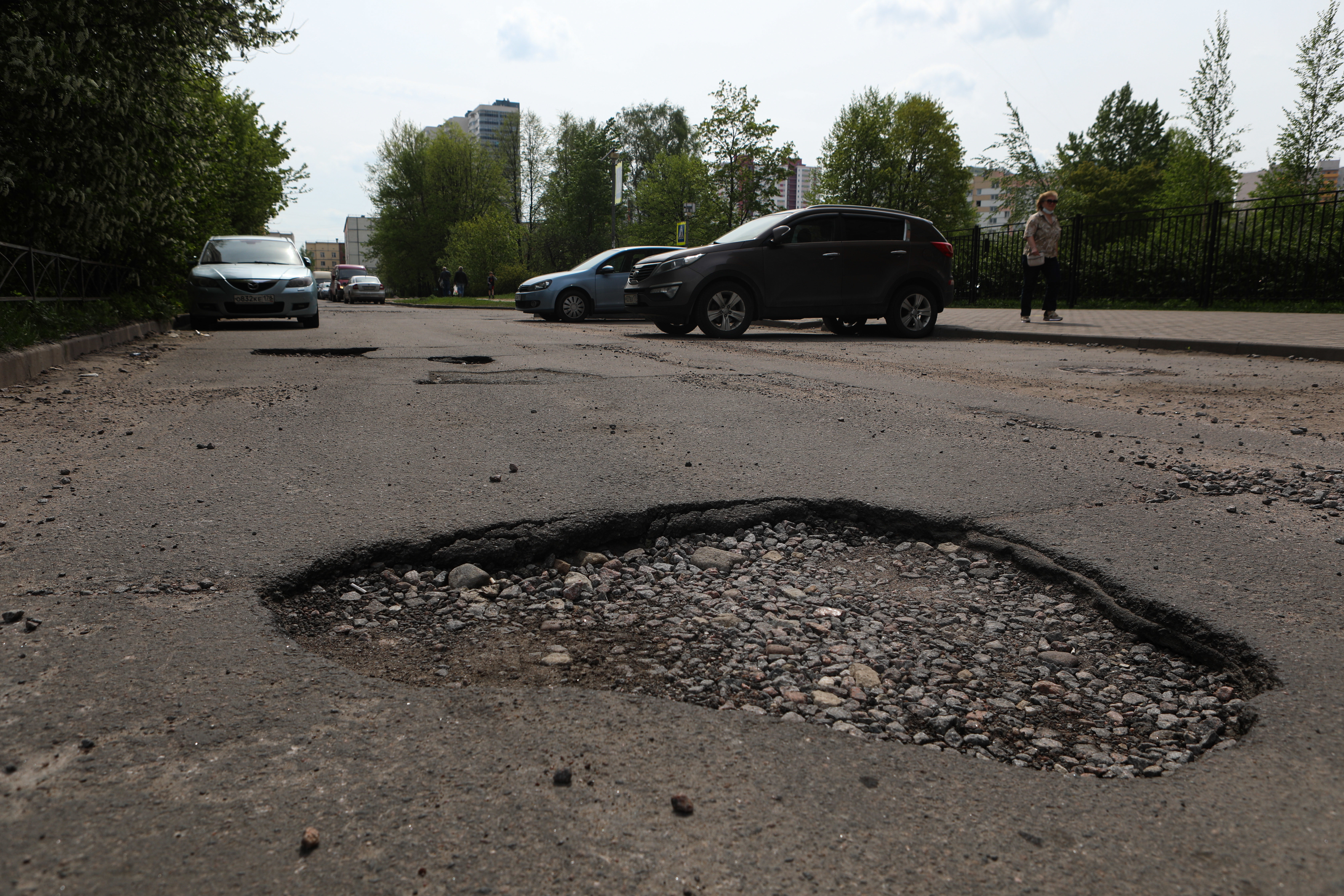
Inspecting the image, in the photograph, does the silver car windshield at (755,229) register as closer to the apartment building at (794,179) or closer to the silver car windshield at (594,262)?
the apartment building at (794,179)

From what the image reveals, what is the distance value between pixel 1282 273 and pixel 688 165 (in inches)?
1494

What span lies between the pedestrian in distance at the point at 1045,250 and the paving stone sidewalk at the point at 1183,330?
404mm

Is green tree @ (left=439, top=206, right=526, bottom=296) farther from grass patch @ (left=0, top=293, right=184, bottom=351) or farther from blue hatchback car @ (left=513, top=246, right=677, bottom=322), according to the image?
grass patch @ (left=0, top=293, right=184, bottom=351)

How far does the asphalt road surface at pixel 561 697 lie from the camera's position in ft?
4.78

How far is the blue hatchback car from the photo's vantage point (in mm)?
19156

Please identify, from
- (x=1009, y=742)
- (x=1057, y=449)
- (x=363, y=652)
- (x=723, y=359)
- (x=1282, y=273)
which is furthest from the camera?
(x=1282, y=273)

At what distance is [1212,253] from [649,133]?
6129 centimetres

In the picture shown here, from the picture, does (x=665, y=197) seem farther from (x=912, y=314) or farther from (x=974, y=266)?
(x=912, y=314)

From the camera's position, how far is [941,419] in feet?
18.4

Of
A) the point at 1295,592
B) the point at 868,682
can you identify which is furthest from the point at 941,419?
the point at 868,682

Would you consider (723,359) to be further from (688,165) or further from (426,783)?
(688,165)

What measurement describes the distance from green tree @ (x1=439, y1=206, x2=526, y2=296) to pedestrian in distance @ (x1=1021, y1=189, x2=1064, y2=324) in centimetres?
4593

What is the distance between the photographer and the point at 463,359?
9.13 m

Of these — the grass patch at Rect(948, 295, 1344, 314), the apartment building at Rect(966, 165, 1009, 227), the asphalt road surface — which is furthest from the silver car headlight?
the apartment building at Rect(966, 165, 1009, 227)
